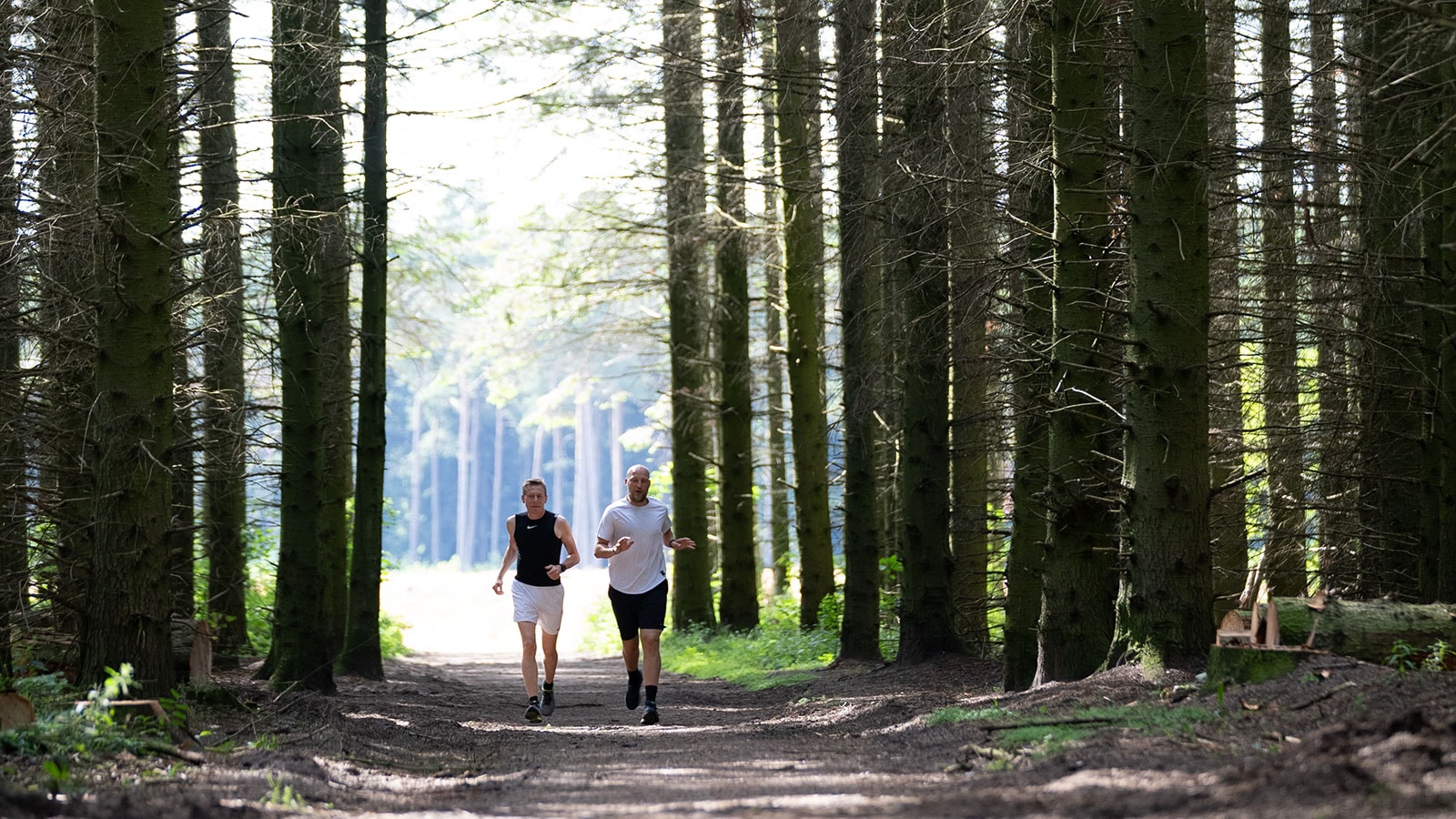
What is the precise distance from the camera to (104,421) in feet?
27.7

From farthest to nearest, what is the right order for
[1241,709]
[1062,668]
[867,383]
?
[867,383] → [1062,668] → [1241,709]

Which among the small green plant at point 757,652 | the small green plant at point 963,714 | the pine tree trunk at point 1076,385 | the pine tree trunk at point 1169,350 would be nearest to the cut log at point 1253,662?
the pine tree trunk at point 1169,350

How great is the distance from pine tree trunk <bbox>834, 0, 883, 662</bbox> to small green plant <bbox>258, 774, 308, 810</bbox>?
7.65 metres

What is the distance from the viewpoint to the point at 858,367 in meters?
14.6

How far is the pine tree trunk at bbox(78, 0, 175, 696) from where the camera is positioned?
8.45m

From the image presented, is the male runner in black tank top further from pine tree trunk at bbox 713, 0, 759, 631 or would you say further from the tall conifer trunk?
pine tree trunk at bbox 713, 0, 759, 631

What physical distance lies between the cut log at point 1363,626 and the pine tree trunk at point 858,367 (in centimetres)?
553

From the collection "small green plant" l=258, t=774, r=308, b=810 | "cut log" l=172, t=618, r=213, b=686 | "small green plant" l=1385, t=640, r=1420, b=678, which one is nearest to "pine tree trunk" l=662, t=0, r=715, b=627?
"cut log" l=172, t=618, r=213, b=686

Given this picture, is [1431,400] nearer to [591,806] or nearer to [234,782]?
[591,806]

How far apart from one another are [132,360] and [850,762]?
5.41 meters

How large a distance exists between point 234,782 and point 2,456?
4916 mm

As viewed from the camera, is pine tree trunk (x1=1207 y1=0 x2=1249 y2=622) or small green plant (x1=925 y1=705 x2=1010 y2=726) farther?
pine tree trunk (x1=1207 y1=0 x2=1249 y2=622)

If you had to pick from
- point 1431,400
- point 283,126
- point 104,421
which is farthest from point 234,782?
point 1431,400

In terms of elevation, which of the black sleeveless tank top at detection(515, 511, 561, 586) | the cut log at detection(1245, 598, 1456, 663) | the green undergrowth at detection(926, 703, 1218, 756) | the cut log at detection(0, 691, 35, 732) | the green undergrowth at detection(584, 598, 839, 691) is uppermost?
the black sleeveless tank top at detection(515, 511, 561, 586)
